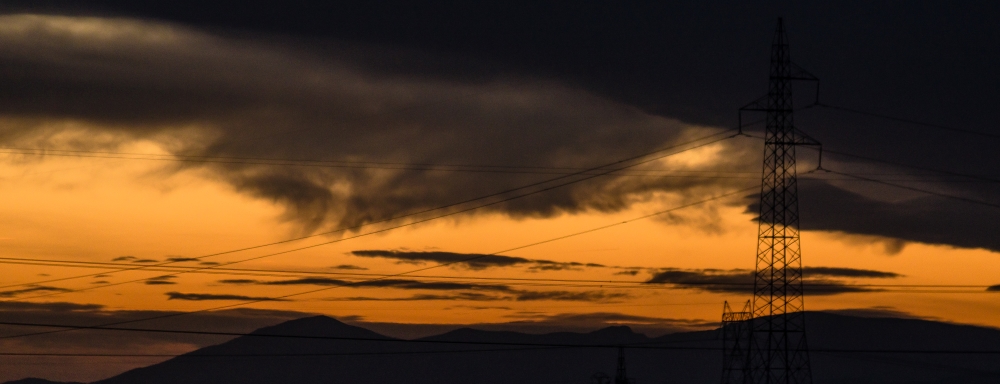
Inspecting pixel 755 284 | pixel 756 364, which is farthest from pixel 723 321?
pixel 755 284

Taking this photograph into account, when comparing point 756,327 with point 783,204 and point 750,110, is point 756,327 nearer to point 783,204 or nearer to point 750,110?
point 783,204

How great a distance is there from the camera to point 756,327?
82.2 metres

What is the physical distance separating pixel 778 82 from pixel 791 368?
666 inches

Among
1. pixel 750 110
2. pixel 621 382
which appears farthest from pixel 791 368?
pixel 621 382

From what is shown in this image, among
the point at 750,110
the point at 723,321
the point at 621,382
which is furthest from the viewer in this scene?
the point at 621,382

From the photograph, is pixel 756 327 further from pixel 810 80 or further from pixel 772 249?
pixel 810 80

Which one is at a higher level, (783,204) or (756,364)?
(783,204)

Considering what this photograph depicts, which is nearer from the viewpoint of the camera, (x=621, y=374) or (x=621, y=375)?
(x=621, y=374)

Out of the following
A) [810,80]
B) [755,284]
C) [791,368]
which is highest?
[810,80]

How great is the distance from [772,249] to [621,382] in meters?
45.7

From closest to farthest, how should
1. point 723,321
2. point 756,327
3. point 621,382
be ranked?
point 756,327, point 723,321, point 621,382

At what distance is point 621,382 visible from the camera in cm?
12075

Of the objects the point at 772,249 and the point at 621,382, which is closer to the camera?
the point at 772,249

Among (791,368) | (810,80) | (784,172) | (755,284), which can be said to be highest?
(810,80)
